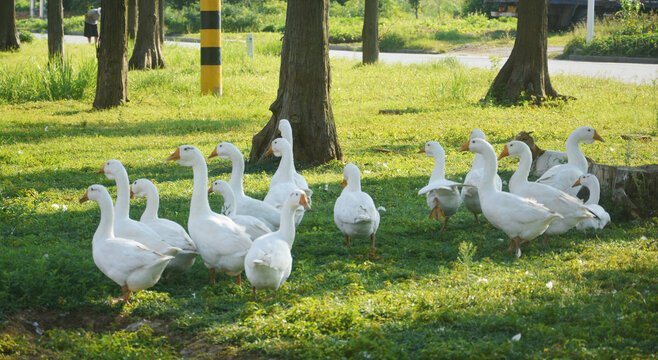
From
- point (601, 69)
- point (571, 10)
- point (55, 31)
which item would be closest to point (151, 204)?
point (55, 31)

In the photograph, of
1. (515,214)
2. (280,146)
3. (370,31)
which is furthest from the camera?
(370,31)

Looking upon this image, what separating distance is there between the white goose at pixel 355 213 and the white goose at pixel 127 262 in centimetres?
168

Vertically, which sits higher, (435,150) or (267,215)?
(435,150)

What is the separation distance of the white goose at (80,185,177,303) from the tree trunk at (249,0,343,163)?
16.3 feet

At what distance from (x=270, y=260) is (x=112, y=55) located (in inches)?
418

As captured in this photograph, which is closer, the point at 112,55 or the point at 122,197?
the point at 122,197

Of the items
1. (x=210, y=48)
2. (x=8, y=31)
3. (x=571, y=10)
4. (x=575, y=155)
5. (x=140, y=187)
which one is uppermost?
(x=571, y=10)

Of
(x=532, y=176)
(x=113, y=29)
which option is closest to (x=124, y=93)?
(x=113, y=29)

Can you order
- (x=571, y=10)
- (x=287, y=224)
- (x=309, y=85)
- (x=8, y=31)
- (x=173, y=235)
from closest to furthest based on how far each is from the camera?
(x=287, y=224)
(x=173, y=235)
(x=309, y=85)
(x=8, y=31)
(x=571, y=10)

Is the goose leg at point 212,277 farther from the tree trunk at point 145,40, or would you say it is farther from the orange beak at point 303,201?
the tree trunk at point 145,40

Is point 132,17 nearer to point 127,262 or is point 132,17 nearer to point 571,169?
point 571,169

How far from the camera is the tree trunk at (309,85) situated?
32.9 ft

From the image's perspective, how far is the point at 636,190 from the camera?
7598 millimetres

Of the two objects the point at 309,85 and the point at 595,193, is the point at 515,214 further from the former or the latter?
the point at 309,85
